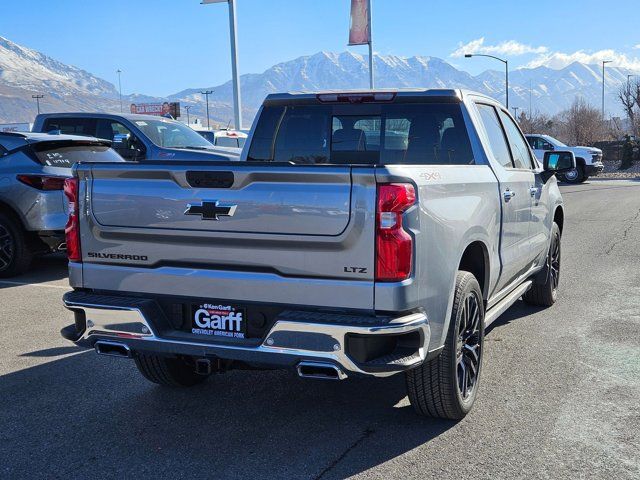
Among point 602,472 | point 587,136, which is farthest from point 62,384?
point 587,136

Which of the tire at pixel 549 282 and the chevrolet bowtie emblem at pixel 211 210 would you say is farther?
the tire at pixel 549 282

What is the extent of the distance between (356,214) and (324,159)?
2066 mm

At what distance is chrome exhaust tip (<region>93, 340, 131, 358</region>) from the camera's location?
388 cm

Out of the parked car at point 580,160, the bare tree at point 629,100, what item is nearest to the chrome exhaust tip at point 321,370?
the parked car at point 580,160

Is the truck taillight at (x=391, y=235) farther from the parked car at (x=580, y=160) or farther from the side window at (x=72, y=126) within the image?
the parked car at (x=580, y=160)

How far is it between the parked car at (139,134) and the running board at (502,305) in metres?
6.51

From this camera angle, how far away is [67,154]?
903 cm

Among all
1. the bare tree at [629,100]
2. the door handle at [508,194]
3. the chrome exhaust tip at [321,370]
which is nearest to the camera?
the chrome exhaust tip at [321,370]

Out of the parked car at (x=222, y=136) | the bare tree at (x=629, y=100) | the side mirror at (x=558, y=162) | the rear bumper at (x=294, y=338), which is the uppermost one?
the bare tree at (x=629, y=100)

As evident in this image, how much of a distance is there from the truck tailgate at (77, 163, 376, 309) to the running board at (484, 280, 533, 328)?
1.59 meters

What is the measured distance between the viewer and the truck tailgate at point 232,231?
338 cm

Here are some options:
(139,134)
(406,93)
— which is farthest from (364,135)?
(139,134)

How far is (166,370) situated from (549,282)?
3998 mm

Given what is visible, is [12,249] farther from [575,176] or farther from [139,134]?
[575,176]
